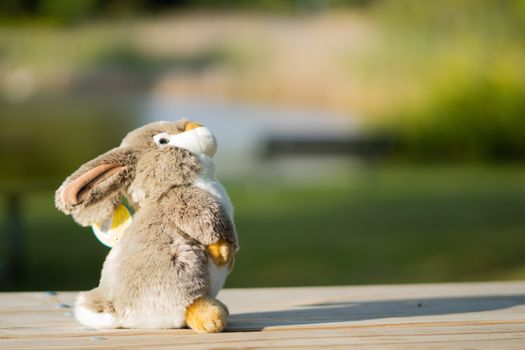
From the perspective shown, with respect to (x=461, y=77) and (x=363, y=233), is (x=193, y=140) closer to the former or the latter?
(x=363, y=233)

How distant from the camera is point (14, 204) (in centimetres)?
448

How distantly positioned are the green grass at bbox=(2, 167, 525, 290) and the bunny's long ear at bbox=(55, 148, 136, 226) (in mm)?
3243

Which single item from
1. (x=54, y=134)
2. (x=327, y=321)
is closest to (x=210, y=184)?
(x=327, y=321)

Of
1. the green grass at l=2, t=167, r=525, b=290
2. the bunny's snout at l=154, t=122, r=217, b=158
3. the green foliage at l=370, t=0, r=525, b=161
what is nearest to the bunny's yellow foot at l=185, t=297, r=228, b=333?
the bunny's snout at l=154, t=122, r=217, b=158

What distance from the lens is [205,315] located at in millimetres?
1387

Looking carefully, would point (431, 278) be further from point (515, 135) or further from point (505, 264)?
point (515, 135)

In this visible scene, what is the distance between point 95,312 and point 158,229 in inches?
7.3

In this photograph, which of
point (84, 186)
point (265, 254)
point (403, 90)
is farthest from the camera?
point (403, 90)

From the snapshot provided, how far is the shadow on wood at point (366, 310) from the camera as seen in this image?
1.55 meters

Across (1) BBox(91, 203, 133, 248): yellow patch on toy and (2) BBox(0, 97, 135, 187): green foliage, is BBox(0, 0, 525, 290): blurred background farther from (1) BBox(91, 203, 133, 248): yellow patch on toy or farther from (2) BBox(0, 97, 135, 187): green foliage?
(1) BBox(91, 203, 133, 248): yellow patch on toy

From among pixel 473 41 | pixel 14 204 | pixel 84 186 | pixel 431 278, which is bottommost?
pixel 431 278

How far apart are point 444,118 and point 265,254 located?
159 inches

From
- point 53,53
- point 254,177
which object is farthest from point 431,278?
point 53,53

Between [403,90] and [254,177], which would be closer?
[254,177]
